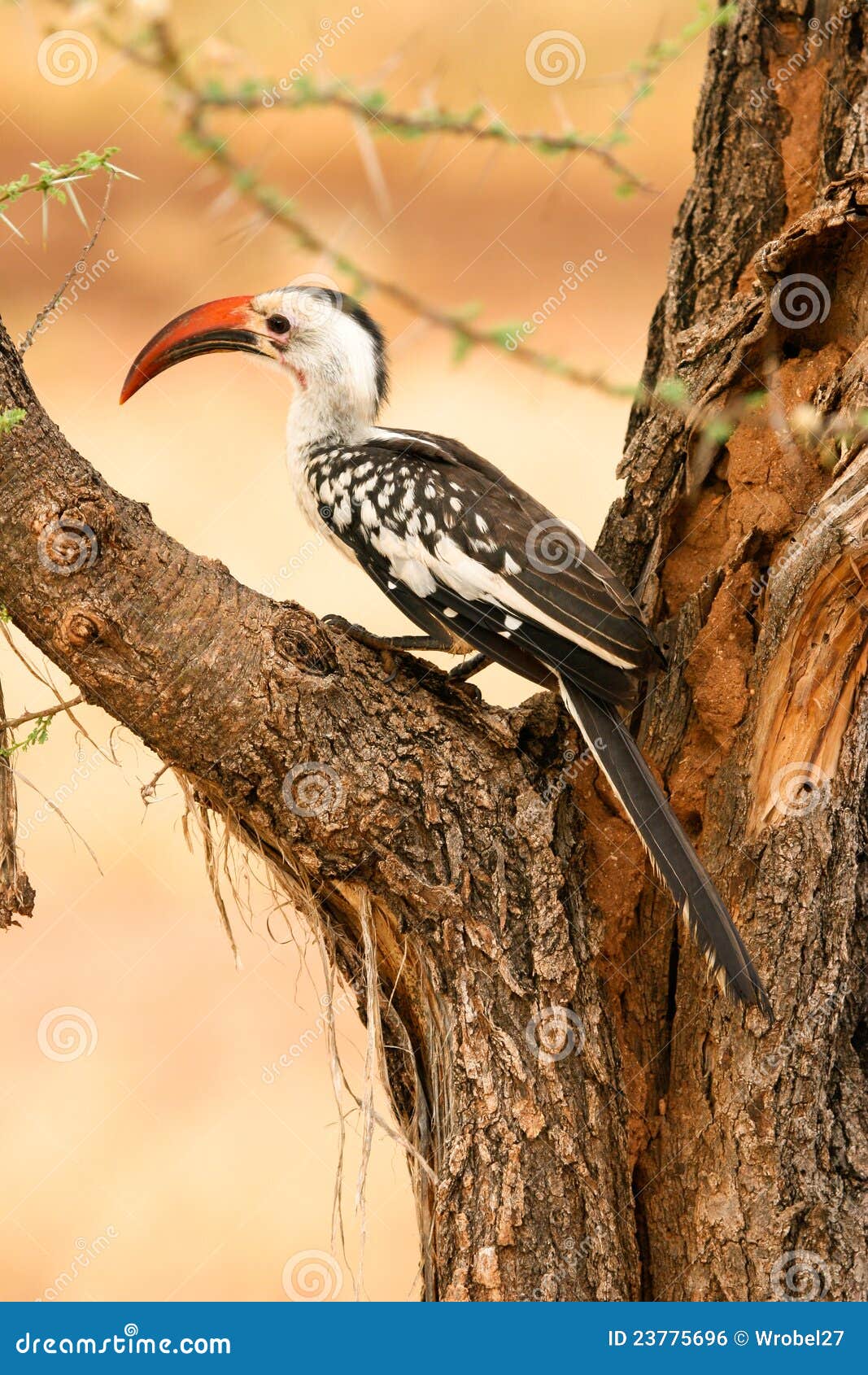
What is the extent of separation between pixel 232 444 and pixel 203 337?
15.4 ft

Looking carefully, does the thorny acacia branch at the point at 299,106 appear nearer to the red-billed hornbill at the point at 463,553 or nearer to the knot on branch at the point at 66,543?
the red-billed hornbill at the point at 463,553

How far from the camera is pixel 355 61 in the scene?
8062mm

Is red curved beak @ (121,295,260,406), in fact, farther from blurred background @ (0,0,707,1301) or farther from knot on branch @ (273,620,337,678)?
knot on branch @ (273,620,337,678)

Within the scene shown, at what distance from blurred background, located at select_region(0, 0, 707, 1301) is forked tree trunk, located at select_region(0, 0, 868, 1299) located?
127 cm

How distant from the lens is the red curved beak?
3055 millimetres

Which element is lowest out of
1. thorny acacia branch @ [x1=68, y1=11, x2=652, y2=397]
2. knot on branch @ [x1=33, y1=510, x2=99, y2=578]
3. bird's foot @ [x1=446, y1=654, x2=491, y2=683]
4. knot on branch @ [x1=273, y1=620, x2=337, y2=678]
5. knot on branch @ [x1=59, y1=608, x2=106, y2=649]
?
knot on branch @ [x1=59, y1=608, x2=106, y2=649]

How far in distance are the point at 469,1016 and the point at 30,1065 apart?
14.0 feet

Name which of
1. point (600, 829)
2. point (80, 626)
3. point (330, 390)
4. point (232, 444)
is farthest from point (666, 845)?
point (232, 444)

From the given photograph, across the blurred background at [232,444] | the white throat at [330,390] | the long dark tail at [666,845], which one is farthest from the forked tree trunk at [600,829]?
the blurred background at [232,444]

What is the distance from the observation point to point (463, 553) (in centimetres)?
256

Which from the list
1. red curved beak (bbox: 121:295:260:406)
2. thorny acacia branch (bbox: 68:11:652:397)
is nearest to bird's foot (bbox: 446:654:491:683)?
thorny acacia branch (bbox: 68:11:652:397)

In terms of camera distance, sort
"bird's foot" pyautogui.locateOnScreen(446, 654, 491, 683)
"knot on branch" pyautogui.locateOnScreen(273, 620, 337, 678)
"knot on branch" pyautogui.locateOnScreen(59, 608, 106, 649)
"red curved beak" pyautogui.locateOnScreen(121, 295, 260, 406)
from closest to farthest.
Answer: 1. "knot on branch" pyautogui.locateOnScreen(59, 608, 106, 649)
2. "knot on branch" pyautogui.locateOnScreen(273, 620, 337, 678)
3. "bird's foot" pyautogui.locateOnScreen(446, 654, 491, 683)
4. "red curved beak" pyautogui.locateOnScreen(121, 295, 260, 406)

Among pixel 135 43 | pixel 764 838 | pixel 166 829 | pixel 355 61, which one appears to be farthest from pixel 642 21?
pixel 764 838

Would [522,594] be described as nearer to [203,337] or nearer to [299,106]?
[299,106]
